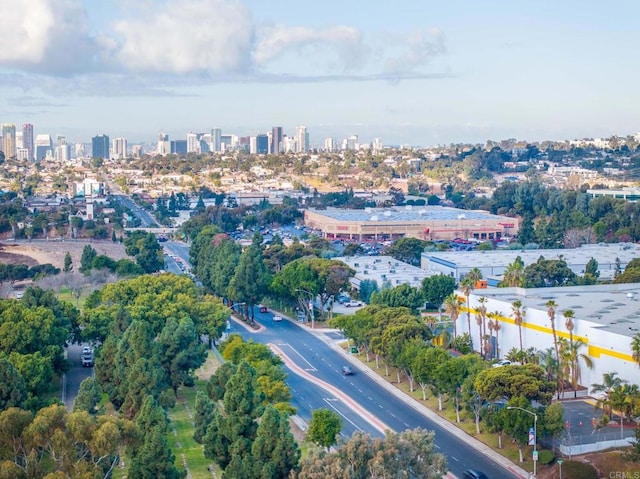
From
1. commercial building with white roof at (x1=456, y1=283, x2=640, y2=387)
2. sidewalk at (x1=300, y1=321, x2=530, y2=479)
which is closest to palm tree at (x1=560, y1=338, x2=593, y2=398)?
commercial building with white roof at (x1=456, y1=283, x2=640, y2=387)

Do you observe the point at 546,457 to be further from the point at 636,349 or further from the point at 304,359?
the point at 304,359

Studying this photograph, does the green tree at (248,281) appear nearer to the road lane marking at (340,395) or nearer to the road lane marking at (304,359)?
the road lane marking at (304,359)

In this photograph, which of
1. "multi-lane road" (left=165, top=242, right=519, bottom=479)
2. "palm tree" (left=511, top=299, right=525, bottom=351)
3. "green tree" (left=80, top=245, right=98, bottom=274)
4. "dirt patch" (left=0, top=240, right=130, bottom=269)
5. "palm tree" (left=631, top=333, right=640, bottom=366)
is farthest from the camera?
"dirt patch" (left=0, top=240, right=130, bottom=269)

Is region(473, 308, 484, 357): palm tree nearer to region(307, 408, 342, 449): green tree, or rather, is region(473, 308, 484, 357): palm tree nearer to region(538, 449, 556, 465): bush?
region(538, 449, 556, 465): bush

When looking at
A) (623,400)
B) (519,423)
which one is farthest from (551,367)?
(519,423)

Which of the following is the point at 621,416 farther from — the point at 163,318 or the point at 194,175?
the point at 194,175

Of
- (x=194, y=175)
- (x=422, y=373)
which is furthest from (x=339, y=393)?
(x=194, y=175)
